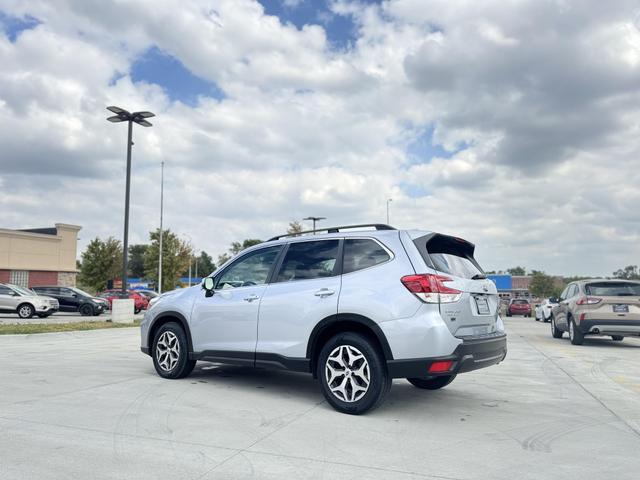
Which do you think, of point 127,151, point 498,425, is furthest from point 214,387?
point 127,151

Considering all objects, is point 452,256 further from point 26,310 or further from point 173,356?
point 26,310

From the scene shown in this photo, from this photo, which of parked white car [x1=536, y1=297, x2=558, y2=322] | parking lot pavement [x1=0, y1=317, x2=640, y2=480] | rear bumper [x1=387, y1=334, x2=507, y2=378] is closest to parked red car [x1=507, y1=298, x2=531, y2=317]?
parked white car [x1=536, y1=297, x2=558, y2=322]

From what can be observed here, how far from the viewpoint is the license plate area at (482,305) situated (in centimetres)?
570

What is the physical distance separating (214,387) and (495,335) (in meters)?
3.40

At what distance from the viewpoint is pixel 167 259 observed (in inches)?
2172

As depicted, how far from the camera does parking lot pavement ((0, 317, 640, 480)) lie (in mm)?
3955

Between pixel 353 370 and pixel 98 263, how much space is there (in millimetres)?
53938

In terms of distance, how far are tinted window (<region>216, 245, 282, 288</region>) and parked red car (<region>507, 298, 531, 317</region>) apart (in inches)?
1488

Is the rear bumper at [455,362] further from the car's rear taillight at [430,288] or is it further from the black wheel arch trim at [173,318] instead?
the black wheel arch trim at [173,318]

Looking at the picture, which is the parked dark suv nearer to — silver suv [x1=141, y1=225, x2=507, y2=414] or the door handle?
silver suv [x1=141, y1=225, x2=507, y2=414]

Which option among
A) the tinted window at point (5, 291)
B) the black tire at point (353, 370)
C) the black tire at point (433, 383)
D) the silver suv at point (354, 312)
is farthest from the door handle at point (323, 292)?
the tinted window at point (5, 291)

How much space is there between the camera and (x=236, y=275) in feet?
22.8

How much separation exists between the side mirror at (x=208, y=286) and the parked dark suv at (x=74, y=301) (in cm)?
2261

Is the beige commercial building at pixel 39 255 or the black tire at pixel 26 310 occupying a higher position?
the beige commercial building at pixel 39 255
